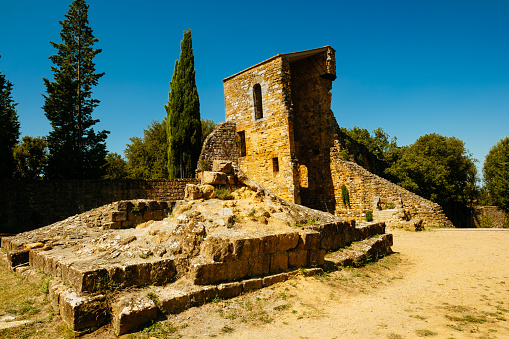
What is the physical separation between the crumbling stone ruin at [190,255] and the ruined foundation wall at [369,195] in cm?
701

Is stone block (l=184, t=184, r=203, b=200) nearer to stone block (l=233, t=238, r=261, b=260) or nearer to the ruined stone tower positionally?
stone block (l=233, t=238, r=261, b=260)

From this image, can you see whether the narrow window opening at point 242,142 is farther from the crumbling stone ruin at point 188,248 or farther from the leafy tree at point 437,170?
the leafy tree at point 437,170

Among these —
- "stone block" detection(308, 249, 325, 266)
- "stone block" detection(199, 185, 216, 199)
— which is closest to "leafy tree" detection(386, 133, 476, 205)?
"stone block" detection(308, 249, 325, 266)

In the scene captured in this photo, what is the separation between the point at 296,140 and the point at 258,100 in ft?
10.8

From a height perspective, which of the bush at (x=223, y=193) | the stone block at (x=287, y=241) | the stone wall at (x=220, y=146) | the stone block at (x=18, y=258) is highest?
the stone wall at (x=220, y=146)

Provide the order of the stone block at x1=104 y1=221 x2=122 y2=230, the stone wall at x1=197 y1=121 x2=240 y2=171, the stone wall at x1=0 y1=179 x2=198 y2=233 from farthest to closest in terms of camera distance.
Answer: the stone wall at x1=197 y1=121 x2=240 y2=171 < the stone wall at x1=0 y1=179 x2=198 y2=233 < the stone block at x1=104 y1=221 x2=122 y2=230

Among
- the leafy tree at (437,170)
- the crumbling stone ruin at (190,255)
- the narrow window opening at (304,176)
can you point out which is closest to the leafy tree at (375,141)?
the leafy tree at (437,170)

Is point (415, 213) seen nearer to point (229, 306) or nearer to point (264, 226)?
point (264, 226)

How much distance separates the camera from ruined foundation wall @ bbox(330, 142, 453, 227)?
47.8 feet

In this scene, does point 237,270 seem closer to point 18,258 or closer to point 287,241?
point 287,241

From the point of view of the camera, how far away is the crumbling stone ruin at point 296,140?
1620cm

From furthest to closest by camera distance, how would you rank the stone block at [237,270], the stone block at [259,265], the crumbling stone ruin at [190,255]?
the stone block at [259,265]
the stone block at [237,270]
the crumbling stone ruin at [190,255]

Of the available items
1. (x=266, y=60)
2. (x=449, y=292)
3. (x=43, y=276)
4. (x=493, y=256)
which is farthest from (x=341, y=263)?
(x=266, y=60)

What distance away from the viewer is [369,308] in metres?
5.11
